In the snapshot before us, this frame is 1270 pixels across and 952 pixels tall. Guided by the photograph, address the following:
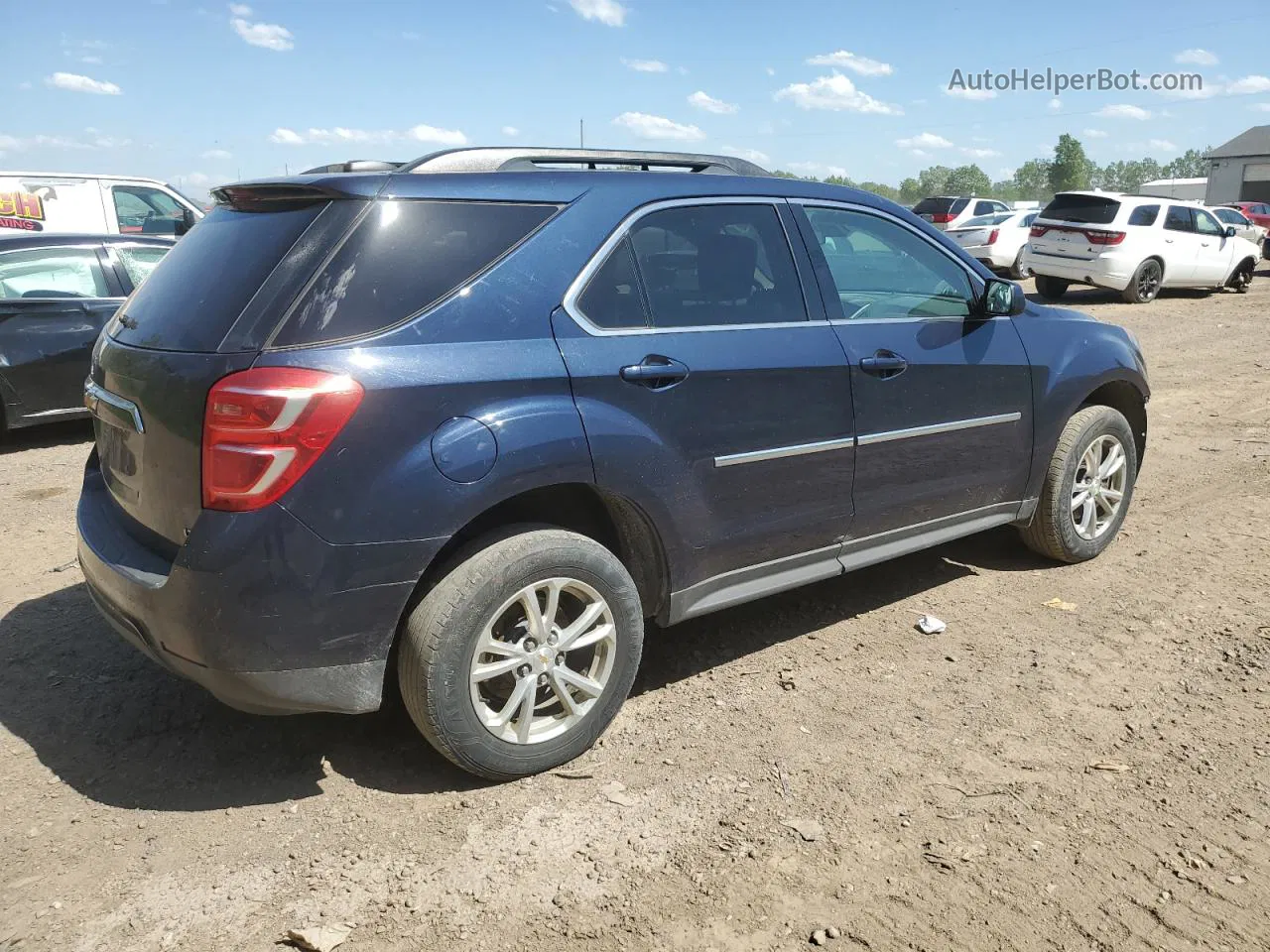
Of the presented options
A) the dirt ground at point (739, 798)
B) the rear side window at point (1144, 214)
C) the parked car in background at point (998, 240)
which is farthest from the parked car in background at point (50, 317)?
the parked car in background at point (998, 240)

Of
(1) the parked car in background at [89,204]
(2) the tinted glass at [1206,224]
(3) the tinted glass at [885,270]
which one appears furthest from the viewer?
(2) the tinted glass at [1206,224]

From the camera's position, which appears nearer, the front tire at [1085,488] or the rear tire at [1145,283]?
the front tire at [1085,488]

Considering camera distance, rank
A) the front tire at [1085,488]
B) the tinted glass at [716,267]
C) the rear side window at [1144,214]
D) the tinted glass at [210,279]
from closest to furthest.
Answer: the tinted glass at [210,279] → the tinted glass at [716,267] → the front tire at [1085,488] → the rear side window at [1144,214]

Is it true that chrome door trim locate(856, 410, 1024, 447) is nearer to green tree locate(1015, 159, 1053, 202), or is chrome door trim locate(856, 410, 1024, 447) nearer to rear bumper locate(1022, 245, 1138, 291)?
rear bumper locate(1022, 245, 1138, 291)

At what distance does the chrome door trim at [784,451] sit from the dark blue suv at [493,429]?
12 mm

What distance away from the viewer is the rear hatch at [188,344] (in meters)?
2.71

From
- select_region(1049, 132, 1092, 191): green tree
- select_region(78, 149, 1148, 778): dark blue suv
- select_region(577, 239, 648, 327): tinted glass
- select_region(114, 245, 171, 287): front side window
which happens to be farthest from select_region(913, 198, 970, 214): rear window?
select_region(1049, 132, 1092, 191): green tree

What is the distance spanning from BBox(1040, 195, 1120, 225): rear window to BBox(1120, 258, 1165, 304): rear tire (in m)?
1.01

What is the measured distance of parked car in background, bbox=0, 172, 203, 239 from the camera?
13062mm

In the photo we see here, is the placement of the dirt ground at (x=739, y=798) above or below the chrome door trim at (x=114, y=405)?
below

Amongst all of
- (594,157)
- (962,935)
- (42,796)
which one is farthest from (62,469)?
(962,935)

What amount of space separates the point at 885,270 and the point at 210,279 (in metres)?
2.59

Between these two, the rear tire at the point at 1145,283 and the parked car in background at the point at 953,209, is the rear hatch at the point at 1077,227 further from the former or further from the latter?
the parked car in background at the point at 953,209

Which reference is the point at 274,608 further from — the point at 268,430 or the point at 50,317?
the point at 50,317
